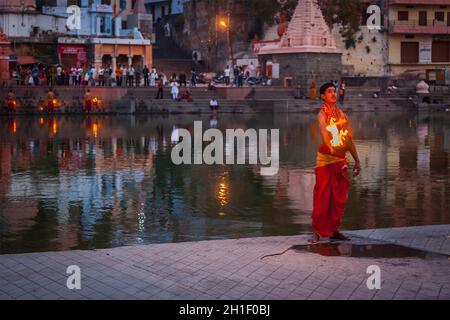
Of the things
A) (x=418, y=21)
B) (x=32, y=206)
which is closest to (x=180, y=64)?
(x=418, y=21)

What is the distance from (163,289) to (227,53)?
61.2 m

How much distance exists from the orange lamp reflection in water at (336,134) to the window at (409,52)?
5578 centimetres

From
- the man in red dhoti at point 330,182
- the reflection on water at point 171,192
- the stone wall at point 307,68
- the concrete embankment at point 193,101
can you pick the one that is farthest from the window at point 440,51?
the man in red dhoti at point 330,182

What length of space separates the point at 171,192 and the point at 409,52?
52.3 metres

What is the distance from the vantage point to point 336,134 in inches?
365

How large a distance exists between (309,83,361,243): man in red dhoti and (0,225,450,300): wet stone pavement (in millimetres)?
228

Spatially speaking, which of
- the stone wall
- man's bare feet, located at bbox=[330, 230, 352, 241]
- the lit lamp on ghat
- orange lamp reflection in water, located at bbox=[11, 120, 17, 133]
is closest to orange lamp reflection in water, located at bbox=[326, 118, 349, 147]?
man's bare feet, located at bbox=[330, 230, 352, 241]

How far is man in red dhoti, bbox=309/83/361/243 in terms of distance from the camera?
9.12m

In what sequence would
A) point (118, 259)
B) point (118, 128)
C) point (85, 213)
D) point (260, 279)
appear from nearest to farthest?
point (260, 279) < point (118, 259) < point (85, 213) < point (118, 128)

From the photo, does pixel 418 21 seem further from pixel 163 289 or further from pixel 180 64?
pixel 163 289

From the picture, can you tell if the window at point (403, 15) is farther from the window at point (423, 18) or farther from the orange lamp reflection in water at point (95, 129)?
the orange lamp reflection in water at point (95, 129)

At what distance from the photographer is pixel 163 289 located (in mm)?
7047

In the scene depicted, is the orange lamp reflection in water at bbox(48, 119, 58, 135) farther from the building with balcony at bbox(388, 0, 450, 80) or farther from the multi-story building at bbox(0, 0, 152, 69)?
the building with balcony at bbox(388, 0, 450, 80)

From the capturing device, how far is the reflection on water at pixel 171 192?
35.5 feet
